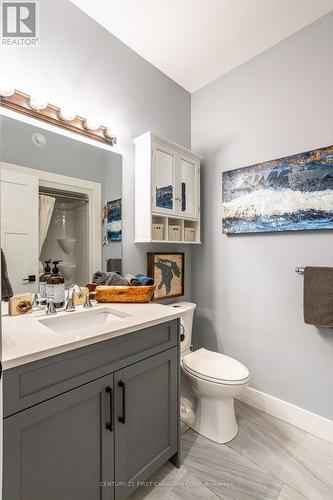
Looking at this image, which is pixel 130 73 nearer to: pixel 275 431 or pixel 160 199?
pixel 160 199

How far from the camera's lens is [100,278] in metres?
1.63

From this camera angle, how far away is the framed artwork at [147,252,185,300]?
6.59 feet

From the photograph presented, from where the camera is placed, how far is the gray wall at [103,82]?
4.65ft

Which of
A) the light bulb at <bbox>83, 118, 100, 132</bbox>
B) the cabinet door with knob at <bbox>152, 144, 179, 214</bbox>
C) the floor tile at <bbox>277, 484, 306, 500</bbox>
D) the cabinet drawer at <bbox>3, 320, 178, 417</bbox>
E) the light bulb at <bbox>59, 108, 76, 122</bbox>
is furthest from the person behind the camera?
the cabinet door with knob at <bbox>152, 144, 179, 214</bbox>

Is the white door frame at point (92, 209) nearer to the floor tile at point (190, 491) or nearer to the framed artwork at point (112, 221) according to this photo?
the framed artwork at point (112, 221)

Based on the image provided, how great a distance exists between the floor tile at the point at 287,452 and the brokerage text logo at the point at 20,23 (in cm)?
258

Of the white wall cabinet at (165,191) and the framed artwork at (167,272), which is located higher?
the white wall cabinet at (165,191)

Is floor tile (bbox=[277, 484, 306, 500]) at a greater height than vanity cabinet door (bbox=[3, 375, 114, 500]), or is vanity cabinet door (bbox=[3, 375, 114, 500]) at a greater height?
vanity cabinet door (bbox=[3, 375, 114, 500])

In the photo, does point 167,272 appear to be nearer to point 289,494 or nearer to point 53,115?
point 53,115

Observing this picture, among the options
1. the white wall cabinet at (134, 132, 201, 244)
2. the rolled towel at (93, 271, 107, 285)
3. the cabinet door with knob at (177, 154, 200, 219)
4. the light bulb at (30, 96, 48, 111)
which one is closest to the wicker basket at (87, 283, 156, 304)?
the rolled towel at (93, 271, 107, 285)

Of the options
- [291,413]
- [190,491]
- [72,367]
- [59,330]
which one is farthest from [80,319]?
[291,413]

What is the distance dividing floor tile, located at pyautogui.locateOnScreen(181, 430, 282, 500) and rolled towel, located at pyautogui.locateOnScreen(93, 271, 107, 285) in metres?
1.12

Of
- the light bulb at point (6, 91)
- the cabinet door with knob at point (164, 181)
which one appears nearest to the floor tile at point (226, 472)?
the cabinet door with knob at point (164, 181)

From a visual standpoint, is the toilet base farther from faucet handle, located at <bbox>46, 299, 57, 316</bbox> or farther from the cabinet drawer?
faucet handle, located at <bbox>46, 299, 57, 316</bbox>
